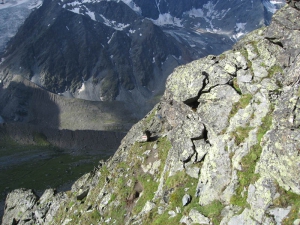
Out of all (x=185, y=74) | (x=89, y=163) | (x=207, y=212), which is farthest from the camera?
(x=89, y=163)

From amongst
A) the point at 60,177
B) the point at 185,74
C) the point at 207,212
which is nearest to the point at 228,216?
the point at 207,212

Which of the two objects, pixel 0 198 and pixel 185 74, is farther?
pixel 0 198

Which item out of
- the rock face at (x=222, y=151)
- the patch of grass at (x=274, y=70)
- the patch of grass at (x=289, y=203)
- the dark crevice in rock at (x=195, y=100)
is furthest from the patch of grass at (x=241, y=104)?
the patch of grass at (x=289, y=203)

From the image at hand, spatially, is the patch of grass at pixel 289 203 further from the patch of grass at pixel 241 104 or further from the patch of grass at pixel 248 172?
the patch of grass at pixel 241 104

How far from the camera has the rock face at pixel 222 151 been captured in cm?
1936

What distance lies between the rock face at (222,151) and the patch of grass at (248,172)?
67mm

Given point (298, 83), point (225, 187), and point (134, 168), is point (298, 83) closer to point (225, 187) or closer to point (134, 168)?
point (225, 187)

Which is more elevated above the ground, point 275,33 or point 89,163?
point 275,33

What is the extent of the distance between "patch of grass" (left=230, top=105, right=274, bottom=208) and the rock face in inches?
2.6

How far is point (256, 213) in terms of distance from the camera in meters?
18.6

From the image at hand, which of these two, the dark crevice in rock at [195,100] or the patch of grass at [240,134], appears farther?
the dark crevice in rock at [195,100]

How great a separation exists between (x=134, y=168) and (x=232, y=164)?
13591 mm

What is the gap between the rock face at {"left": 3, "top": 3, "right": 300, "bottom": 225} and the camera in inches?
762

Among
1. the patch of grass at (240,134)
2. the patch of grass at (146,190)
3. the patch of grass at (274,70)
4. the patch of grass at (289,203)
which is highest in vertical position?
the patch of grass at (274,70)
